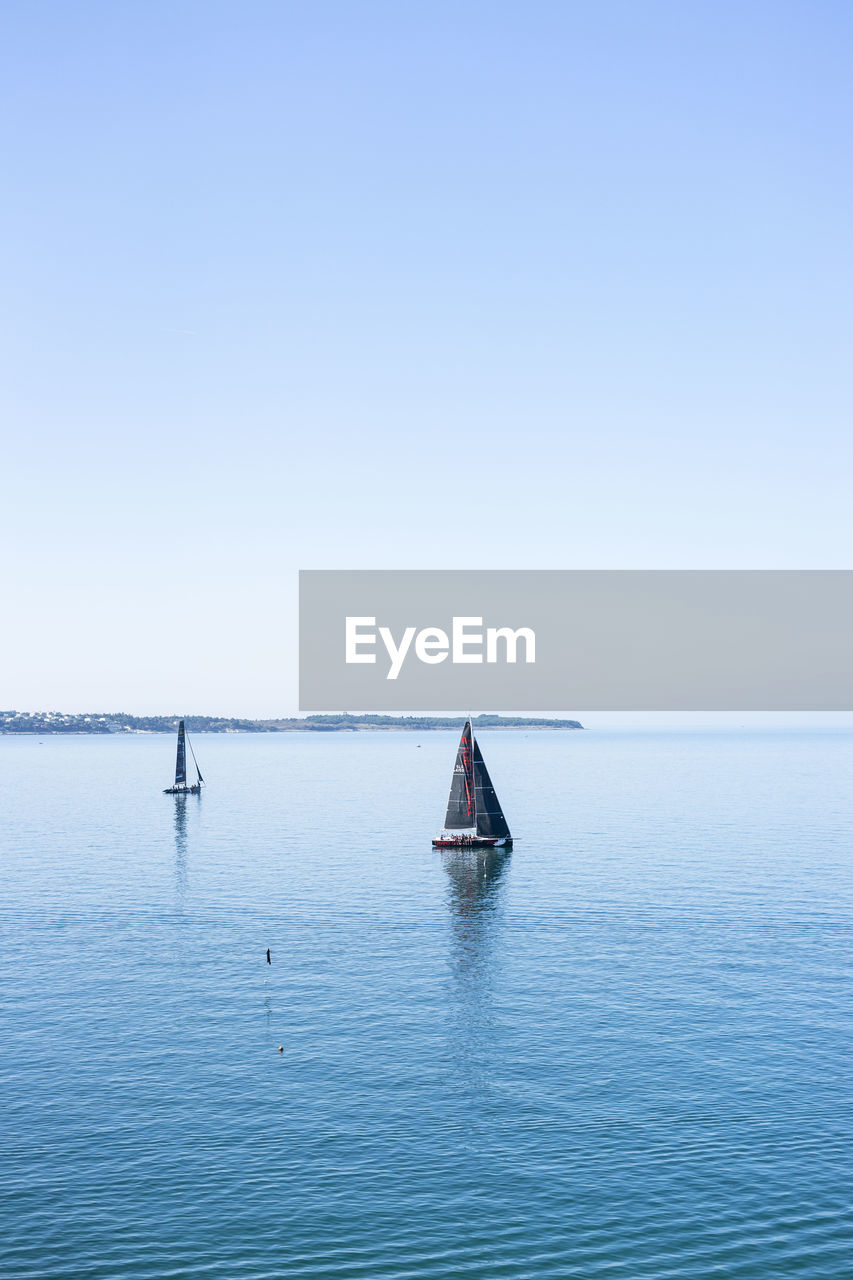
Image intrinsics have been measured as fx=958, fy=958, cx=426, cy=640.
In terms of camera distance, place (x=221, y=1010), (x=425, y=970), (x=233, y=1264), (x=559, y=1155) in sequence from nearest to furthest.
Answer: (x=233, y=1264)
(x=559, y=1155)
(x=221, y=1010)
(x=425, y=970)

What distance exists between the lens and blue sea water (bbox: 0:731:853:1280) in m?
41.9

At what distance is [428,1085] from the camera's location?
188 feet

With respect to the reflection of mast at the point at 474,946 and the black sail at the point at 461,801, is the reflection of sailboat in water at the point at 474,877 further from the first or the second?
Answer: the black sail at the point at 461,801

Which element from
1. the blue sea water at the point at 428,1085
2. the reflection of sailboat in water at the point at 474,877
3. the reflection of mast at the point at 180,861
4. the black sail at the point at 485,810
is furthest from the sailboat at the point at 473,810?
the reflection of mast at the point at 180,861

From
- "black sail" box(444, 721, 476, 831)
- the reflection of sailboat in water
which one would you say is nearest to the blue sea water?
the reflection of sailboat in water

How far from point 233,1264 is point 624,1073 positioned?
2692 cm

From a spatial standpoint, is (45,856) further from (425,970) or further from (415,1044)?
(415,1044)

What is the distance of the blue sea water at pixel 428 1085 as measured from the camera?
137ft

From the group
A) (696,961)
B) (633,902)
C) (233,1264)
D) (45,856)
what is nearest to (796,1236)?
(233,1264)

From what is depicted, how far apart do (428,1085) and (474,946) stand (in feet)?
105

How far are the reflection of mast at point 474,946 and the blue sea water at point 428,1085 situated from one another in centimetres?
45

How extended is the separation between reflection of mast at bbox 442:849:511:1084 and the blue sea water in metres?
0.45

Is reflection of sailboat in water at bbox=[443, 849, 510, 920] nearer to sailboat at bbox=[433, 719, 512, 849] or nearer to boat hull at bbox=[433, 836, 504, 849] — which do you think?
boat hull at bbox=[433, 836, 504, 849]

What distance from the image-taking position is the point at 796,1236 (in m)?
42.1
